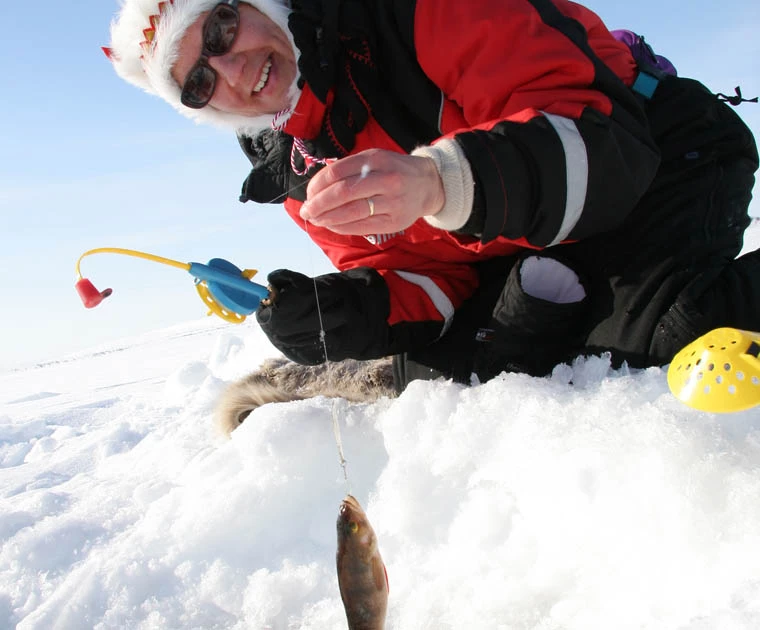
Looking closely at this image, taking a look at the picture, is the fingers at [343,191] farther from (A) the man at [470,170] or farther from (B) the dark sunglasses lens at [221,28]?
(B) the dark sunglasses lens at [221,28]

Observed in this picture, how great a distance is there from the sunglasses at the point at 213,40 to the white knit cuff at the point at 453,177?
1.28m

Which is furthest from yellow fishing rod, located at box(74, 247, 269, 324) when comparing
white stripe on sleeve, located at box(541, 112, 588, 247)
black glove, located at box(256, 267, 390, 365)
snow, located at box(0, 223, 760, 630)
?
white stripe on sleeve, located at box(541, 112, 588, 247)

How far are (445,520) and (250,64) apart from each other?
75.9 inches

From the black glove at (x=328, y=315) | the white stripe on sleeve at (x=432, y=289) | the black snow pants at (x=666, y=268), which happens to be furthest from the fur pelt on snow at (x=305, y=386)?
the black snow pants at (x=666, y=268)

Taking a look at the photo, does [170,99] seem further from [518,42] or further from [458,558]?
[458,558]

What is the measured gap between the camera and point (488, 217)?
155cm

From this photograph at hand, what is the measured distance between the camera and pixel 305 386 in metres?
3.30

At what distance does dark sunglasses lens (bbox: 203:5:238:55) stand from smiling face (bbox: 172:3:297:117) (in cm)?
2

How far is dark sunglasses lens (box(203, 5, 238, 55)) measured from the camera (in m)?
2.33

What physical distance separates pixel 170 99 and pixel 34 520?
2.00 metres

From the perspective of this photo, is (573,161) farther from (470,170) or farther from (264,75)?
(264,75)

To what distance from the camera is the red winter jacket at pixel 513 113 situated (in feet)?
5.16

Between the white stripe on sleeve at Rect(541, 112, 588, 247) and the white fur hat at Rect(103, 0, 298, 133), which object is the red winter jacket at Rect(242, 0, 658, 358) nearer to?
the white stripe on sleeve at Rect(541, 112, 588, 247)

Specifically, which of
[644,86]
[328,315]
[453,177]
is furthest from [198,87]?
[644,86]
